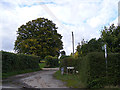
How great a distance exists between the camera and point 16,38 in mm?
45375

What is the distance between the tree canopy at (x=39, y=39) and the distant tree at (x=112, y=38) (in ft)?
60.1

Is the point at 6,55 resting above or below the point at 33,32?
below

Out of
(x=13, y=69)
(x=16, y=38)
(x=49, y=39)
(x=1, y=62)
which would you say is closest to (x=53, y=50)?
(x=49, y=39)

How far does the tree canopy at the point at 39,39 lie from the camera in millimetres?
39531

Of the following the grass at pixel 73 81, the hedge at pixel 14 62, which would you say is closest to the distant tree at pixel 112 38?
the grass at pixel 73 81

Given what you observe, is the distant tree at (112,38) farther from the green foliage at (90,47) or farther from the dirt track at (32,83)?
the dirt track at (32,83)

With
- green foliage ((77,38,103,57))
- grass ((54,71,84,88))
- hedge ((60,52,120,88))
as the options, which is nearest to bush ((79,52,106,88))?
hedge ((60,52,120,88))

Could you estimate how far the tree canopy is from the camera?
39.5 m

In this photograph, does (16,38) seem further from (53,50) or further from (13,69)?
(13,69)

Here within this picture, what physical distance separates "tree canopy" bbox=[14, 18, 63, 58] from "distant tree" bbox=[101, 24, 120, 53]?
18.3 m

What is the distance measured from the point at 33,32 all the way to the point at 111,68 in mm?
34741

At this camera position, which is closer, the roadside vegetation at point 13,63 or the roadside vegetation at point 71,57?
the roadside vegetation at point 71,57

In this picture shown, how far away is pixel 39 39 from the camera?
40.5 m

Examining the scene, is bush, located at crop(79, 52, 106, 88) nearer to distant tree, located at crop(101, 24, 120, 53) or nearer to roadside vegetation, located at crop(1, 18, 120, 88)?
roadside vegetation, located at crop(1, 18, 120, 88)
